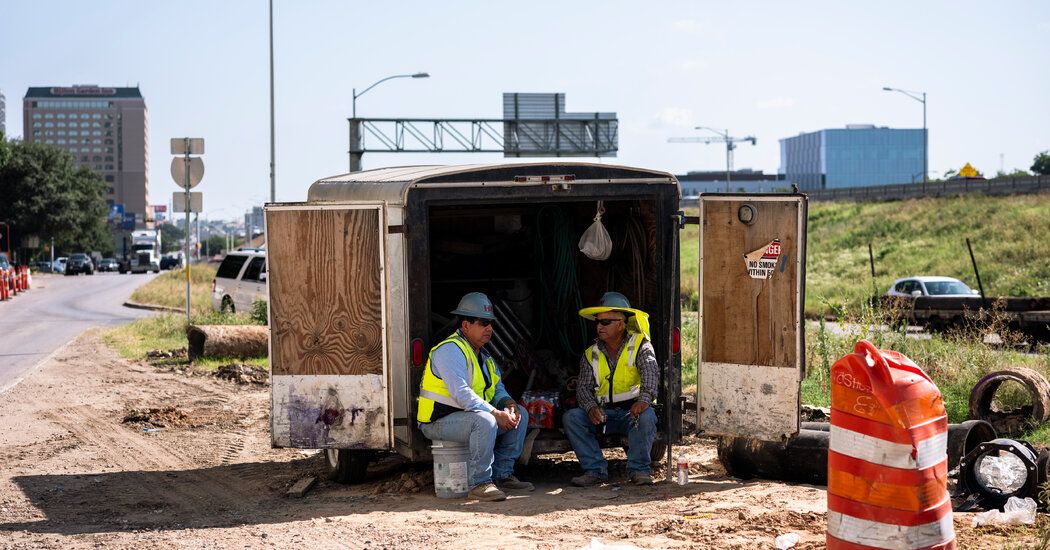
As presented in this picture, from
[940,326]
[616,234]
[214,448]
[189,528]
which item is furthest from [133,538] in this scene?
[940,326]

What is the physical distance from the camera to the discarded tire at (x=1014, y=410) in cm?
1040

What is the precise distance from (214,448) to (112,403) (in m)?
3.32

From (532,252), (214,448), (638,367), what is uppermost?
(532,252)

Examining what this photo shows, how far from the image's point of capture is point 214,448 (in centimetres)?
1128

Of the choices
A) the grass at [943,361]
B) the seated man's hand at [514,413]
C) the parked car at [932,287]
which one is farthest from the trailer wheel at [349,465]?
the parked car at [932,287]

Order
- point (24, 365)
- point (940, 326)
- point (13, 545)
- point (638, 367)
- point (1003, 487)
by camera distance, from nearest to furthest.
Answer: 1. point (13, 545)
2. point (1003, 487)
3. point (638, 367)
4. point (24, 365)
5. point (940, 326)

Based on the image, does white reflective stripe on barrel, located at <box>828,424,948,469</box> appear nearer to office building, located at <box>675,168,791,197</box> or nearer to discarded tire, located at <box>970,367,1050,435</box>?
discarded tire, located at <box>970,367,1050,435</box>

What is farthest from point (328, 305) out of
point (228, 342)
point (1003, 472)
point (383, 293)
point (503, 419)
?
point (228, 342)

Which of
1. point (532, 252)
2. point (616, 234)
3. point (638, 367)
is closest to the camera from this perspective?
point (638, 367)

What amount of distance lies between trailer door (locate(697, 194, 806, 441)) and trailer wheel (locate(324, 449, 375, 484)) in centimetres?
264

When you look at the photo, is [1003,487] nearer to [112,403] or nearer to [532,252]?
[532,252]

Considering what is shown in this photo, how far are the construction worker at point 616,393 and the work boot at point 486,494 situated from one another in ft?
2.68

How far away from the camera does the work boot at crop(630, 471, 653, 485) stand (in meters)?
9.09

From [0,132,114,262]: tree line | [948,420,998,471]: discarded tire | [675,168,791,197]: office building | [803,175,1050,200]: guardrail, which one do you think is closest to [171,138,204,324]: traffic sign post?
[948,420,998,471]: discarded tire
